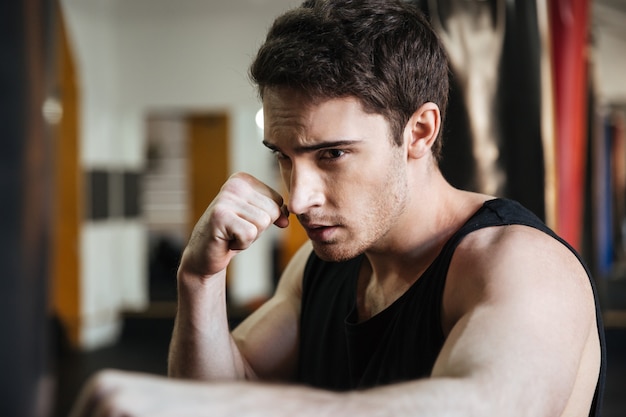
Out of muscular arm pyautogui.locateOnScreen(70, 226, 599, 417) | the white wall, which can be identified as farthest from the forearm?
the white wall

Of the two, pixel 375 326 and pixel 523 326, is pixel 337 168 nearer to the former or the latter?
pixel 375 326

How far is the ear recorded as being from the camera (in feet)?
3.96

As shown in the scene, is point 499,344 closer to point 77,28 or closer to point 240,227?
point 240,227

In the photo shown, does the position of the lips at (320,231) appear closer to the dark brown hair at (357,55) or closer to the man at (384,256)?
the man at (384,256)

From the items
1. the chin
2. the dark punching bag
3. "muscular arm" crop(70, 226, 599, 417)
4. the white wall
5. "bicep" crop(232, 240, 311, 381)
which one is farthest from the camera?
the white wall

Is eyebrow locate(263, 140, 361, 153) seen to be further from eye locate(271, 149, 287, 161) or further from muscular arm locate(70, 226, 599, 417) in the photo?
muscular arm locate(70, 226, 599, 417)

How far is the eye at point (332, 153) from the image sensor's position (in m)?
1.12

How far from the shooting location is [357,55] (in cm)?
109

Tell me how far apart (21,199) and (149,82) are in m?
5.58

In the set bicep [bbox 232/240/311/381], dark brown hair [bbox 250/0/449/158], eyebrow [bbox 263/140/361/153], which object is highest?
dark brown hair [bbox 250/0/449/158]

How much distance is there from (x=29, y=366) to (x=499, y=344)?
133 centimetres

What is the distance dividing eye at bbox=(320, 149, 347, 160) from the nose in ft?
0.10

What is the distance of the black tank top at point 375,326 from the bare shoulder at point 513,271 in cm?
3

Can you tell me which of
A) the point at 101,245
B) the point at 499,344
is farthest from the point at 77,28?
the point at 499,344
